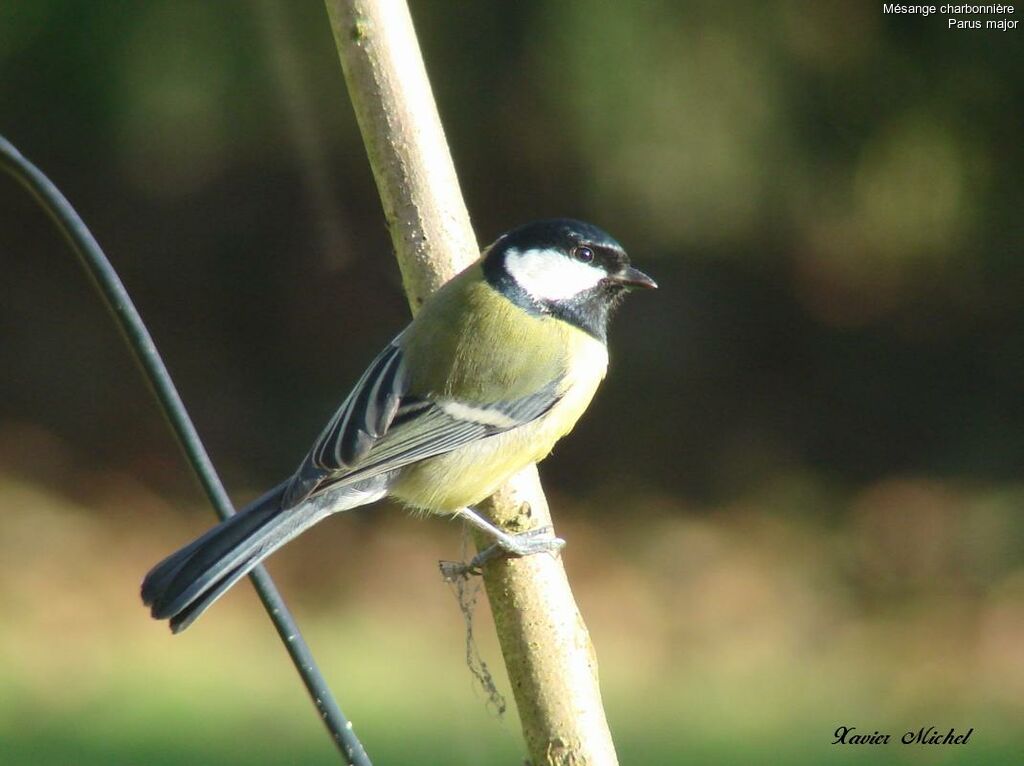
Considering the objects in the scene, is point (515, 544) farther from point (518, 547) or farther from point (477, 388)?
point (477, 388)

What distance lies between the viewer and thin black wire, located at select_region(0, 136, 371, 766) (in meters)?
1.45

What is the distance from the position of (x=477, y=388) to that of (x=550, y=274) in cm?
24

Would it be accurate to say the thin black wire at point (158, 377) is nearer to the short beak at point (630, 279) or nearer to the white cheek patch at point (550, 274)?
the white cheek patch at point (550, 274)

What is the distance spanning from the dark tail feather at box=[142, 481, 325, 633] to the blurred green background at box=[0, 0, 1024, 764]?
1.69 metres

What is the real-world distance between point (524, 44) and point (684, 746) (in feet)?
7.57

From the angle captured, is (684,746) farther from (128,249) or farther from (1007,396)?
(128,249)

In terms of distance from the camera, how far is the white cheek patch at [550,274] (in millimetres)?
2076

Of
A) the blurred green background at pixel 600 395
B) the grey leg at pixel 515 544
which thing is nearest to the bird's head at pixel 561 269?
the grey leg at pixel 515 544

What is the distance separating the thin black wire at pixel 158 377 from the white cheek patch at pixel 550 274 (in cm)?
73

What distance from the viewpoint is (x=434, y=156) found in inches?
71.5

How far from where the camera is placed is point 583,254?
2.10 m
